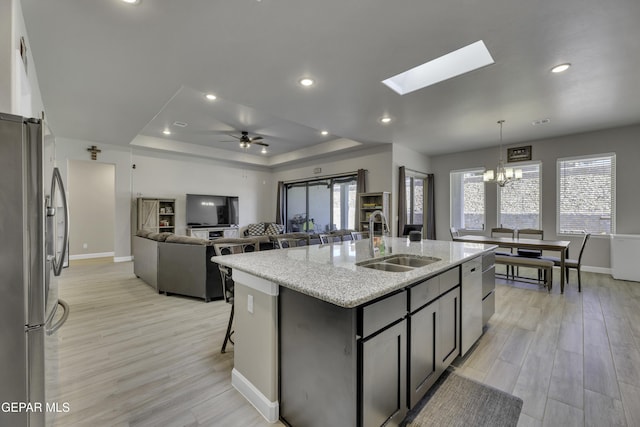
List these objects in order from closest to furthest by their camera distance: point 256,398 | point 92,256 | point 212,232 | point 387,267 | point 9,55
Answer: point 256,398, point 9,55, point 387,267, point 92,256, point 212,232

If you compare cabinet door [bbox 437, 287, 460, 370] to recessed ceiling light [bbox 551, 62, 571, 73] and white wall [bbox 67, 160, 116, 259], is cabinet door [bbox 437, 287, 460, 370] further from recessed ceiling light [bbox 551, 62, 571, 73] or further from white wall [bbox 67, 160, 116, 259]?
white wall [bbox 67, 160, 116, 259]

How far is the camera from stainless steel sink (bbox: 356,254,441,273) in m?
2.08

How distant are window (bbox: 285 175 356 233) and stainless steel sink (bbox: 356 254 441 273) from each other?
5000mm

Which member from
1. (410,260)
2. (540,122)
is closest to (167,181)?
(410,260)

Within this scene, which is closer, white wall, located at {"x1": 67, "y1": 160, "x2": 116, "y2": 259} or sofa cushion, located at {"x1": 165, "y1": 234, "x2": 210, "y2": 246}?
sofa cushion, located at {"x1": 165, "y1": 234, "x2": 210, "y2": 246}

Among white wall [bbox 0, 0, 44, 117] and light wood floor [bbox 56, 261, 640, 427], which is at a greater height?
white wall [bbox 0, 0, 44, 117]

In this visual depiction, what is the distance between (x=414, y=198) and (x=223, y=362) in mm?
6305

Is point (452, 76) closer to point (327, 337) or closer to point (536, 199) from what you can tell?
point (327, 337)

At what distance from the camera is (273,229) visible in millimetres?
A: 8719

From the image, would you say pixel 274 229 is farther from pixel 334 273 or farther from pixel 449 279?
pixel 334 273

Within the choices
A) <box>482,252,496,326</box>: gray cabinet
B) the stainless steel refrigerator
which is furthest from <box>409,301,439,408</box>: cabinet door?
the stainless steel refrigerator

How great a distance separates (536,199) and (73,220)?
11.4 m

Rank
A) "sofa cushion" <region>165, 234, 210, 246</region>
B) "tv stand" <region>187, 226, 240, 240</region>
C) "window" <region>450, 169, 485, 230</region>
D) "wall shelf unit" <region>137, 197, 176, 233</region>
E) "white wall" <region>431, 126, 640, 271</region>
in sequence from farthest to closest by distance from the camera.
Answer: "tv stand" <region>187, 226, 240, 240</region> → "window" <region>450, 169, 485, 230</region> → "wall shelf unit" <region>137, 197, 176, 233</region> → "white wall" <region>431, 126, 640, 271</region> → "sofa cushion" <region>165, 234, 210, 246</region>

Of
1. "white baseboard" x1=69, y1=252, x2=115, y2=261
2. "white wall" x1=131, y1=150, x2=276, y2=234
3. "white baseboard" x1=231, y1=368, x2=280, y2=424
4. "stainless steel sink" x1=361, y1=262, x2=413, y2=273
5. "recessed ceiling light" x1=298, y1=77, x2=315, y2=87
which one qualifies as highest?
"recessed ceiling light" x1=298, y1=77, x2=315, y2=87
